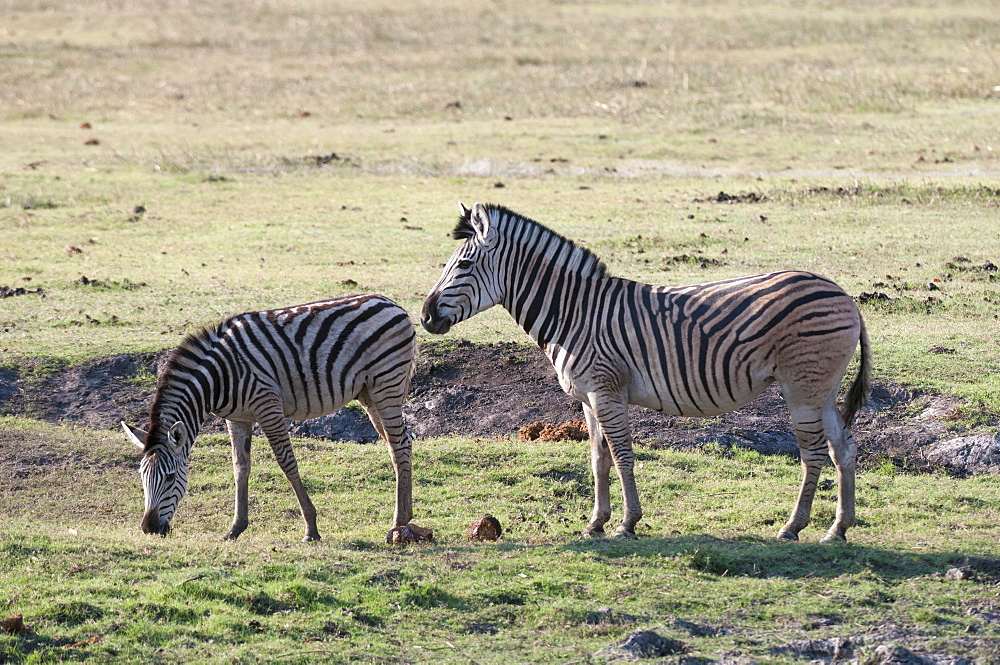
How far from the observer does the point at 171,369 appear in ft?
30.6

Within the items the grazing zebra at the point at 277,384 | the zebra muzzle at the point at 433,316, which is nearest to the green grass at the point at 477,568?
the grazing zebra at the point at 277,384

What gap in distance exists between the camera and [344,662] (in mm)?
7023

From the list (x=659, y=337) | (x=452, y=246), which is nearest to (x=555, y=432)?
(x=659, y=337)

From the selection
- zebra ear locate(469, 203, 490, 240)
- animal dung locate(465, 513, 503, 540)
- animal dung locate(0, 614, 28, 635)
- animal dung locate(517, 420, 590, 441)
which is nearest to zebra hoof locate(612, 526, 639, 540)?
animal dung locate(465, 513, 503, 540)

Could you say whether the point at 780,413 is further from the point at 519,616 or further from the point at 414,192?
the point at 414,192

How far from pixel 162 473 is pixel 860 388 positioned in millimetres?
5519

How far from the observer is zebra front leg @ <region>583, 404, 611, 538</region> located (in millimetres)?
9492

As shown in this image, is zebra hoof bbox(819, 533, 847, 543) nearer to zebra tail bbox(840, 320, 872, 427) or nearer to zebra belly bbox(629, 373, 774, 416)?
zebra tail bbox(840, 320, 872, 427)

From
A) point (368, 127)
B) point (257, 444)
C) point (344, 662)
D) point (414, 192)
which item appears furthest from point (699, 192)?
point (344, 662)

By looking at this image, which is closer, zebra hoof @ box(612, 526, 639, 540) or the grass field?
the grass field

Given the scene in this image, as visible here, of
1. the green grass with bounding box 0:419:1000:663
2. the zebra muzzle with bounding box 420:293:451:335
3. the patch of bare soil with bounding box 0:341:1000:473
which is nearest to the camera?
the green grass with bounding box 0:419:1000:663

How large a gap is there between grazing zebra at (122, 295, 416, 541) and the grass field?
0.47 metres

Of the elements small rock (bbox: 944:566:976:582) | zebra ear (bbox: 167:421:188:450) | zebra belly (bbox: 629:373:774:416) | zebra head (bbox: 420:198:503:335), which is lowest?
small rock (bbox: 944:566:976:582)

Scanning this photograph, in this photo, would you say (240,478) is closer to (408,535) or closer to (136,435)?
(136,435)
